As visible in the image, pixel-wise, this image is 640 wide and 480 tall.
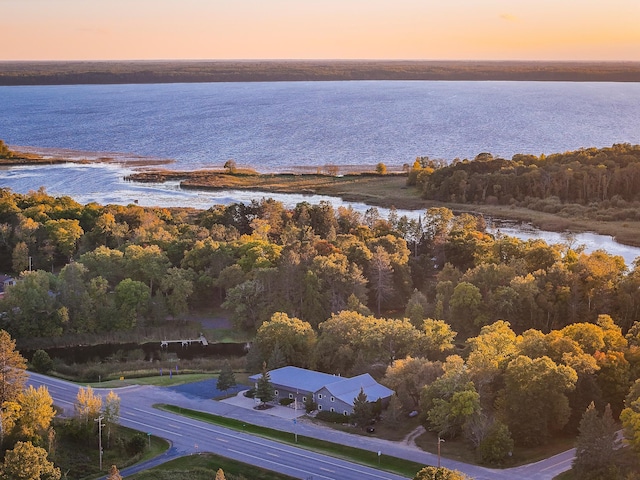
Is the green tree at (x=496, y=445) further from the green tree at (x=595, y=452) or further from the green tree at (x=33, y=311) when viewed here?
the green tree at (x=33, y=311)

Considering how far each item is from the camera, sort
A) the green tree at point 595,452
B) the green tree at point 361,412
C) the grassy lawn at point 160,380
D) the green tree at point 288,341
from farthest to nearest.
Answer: the green tree at point 288,341 → the grassy lawn at point 160,380 → the green tree at point 361,412 → the green tree at point 595,452

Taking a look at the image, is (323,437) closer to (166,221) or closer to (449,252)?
(449,252)

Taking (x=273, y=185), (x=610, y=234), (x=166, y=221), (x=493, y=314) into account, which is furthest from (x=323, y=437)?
(x=273, y=185)

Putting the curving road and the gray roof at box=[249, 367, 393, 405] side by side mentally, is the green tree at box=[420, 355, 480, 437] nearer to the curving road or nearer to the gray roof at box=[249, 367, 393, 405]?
the curving road

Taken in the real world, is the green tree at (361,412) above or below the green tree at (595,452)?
below

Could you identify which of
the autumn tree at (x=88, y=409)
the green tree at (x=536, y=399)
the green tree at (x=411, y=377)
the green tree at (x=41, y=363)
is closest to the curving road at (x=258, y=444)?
the green tree at (x=536, y=399)

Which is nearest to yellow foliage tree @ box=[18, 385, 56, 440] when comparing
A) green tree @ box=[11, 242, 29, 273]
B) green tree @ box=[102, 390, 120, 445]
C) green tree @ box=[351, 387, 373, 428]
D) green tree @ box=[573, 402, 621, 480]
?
green tree @ box=[102, 390, 120, 445]
